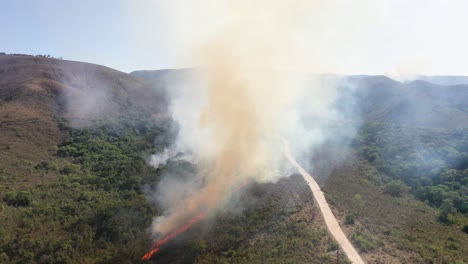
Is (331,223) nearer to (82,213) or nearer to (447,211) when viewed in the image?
(447,211)

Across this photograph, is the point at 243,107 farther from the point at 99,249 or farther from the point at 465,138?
the point at 465,138

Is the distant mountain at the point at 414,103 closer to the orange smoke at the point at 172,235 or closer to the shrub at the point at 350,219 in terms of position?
the shrub at the point at 350,219

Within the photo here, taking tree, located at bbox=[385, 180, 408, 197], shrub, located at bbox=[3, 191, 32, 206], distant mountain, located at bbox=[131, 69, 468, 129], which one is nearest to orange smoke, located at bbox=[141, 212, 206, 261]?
shrub, located at bbox=[3, 191, 32, 206]

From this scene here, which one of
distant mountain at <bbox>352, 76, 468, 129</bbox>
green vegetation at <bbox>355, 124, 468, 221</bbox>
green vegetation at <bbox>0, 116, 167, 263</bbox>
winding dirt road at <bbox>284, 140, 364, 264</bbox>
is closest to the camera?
winding dirt road at <bbox>284, 140, 364, 264</bbox>

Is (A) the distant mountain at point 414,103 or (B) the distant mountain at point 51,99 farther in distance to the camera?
(A) the distant mountain at point 414,103

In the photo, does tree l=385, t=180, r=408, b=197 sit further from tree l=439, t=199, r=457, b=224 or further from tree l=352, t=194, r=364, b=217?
tree l=352, t=194, r=364, b=217

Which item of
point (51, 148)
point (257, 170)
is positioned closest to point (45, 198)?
point (51, 148)

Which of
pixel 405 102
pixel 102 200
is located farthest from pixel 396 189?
pixel 405 102

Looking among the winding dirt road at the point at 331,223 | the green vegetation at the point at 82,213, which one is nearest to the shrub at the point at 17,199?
the green vegetation at the point at 82,213

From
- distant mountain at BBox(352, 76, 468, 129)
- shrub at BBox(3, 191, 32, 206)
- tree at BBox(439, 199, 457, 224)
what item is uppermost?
distant mountain at BBox(352, 76, 468, 129)

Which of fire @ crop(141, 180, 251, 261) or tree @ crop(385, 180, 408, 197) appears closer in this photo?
fire @ crop(141, 180, 251, 261)

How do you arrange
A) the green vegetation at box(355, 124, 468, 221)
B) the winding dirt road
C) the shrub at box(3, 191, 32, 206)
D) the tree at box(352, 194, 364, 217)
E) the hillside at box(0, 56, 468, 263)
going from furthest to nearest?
1. the green vegetation at box(355, 124, 468, 221)
2. the shrub at box(3, 191, 32, 206)
3. the tree at box(352, 194, 364, 217)
4. the hillside at box(0, 56, 468, 263)
5. the winding dirt road
